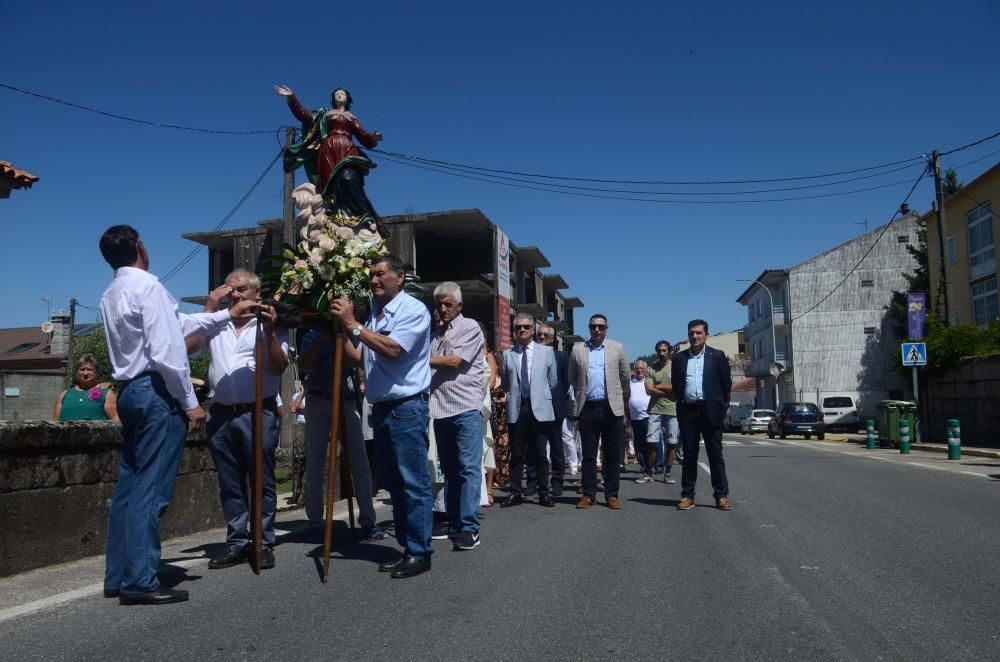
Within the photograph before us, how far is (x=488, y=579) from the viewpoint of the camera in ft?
15.8

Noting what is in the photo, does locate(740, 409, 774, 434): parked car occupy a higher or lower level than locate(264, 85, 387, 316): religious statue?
lower

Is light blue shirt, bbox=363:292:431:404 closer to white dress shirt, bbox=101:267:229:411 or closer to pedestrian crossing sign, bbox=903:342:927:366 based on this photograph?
white dress shirt, bbox=101:267:229:411

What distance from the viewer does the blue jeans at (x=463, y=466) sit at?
5918 millimetres

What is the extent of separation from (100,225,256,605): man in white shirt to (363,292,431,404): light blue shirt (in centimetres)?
113

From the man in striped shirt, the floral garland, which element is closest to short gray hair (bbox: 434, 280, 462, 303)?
the man in striped shirt

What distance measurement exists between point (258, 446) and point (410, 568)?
1208 mm

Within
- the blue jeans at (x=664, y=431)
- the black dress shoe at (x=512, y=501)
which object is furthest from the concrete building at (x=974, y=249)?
the black dress shoe at (x=512, y=501)

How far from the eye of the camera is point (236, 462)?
211 inches

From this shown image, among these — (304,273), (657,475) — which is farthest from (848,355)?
(304,273)

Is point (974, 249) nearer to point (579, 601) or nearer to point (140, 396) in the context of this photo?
point (579, 601)

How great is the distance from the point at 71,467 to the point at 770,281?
58.5 meters

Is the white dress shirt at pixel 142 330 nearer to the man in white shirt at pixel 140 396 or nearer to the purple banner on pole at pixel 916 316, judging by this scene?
the man in white shirt at pixel 140 396

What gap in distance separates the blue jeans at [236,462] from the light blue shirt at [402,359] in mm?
836

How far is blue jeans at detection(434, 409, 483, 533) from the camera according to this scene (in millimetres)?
5918
